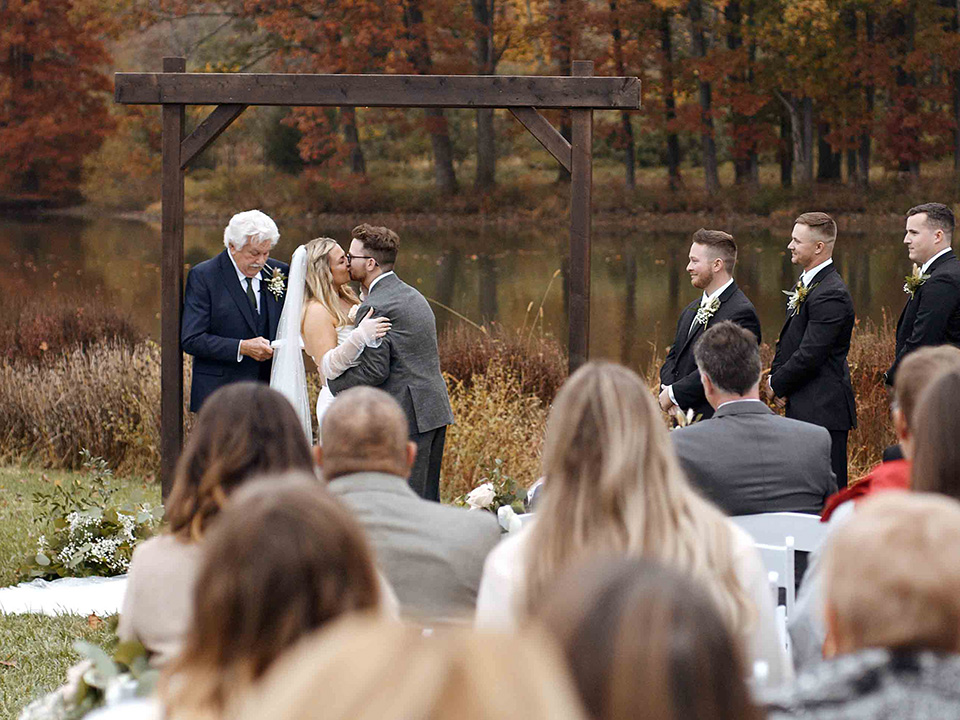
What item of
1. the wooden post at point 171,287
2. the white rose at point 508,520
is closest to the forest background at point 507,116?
the wooden post at point 171,287

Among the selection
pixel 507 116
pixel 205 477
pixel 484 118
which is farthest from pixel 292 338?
pixel 507 116

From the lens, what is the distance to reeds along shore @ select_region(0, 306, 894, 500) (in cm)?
917

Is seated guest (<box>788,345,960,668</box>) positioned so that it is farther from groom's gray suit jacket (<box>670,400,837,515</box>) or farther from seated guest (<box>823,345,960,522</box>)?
groom's gray suit jacket (<box>670,400,837,515</box>)

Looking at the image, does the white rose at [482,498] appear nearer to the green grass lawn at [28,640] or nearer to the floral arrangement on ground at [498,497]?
the floral arrangement on ground at [498,497]

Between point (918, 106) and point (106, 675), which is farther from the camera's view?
point (918, 106)

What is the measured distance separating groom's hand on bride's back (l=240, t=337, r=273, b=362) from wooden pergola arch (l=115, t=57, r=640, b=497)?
23.8 inches

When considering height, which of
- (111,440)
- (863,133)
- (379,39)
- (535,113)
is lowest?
(111,440)

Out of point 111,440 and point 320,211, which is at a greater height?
point 320,211

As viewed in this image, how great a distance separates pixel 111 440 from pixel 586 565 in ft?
31.2

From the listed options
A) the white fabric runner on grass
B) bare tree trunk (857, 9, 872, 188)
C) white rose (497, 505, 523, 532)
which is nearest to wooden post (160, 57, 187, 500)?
the white fabric runner on grass

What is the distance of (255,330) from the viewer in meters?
6.65

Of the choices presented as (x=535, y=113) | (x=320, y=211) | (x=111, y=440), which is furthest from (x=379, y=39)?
(x=535, y=113)

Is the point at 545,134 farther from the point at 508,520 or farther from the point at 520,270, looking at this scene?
the point at 520,270

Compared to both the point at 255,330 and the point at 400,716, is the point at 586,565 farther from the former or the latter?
the point at 255,330
